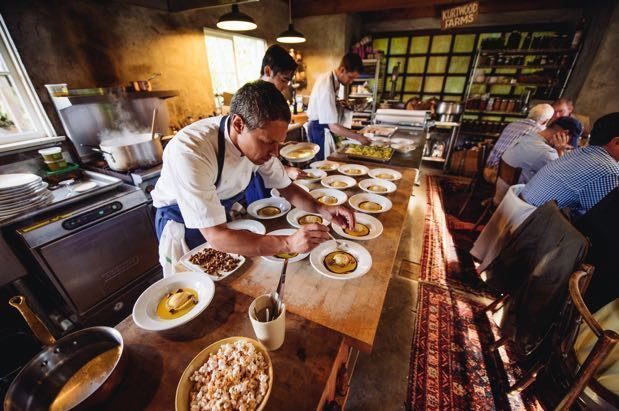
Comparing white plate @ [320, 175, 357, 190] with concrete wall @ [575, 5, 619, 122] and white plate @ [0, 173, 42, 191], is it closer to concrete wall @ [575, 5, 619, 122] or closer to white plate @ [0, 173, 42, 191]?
white plate @ [0, 173, 42, 191]

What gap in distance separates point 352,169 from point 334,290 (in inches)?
63.0

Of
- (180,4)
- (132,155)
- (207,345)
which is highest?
(180,4)

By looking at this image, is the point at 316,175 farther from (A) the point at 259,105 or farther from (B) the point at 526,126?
(B) the point at 526,126

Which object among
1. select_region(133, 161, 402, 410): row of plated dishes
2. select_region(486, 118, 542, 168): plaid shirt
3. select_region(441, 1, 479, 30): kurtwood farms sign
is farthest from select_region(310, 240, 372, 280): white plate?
select_region(441, 1, 479, 30): kurtwood farms sign

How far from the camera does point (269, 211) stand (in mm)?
1728

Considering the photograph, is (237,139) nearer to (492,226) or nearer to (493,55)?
(492,226)

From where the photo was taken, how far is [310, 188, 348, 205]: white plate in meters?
1.88

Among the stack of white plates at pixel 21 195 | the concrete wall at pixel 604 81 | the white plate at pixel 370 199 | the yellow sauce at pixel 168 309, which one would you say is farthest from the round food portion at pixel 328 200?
the concrete wall at pixel 604 81

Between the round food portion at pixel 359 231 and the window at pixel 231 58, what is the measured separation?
4313mm

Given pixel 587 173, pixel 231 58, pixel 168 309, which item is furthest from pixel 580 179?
pixel 231 58

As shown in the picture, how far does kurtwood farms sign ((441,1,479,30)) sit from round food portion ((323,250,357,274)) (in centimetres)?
494

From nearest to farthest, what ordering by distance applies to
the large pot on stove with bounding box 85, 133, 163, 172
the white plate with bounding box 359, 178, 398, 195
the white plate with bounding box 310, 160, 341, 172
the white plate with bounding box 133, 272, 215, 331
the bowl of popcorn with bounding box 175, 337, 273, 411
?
the bowl of popcorn with bounding box 175, 337, 273, 411 → the white plate with bounding box 133, 272, 215, 331 → the white plate with bounding box 359, 178, 398, 195 → the large pot on stove with bounding box 85, 133, 163, 172 → the white plate with bounding box 310, 160, 341, 172

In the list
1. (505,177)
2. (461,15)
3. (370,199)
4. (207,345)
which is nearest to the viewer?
(207,345)

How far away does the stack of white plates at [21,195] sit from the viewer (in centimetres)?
174
